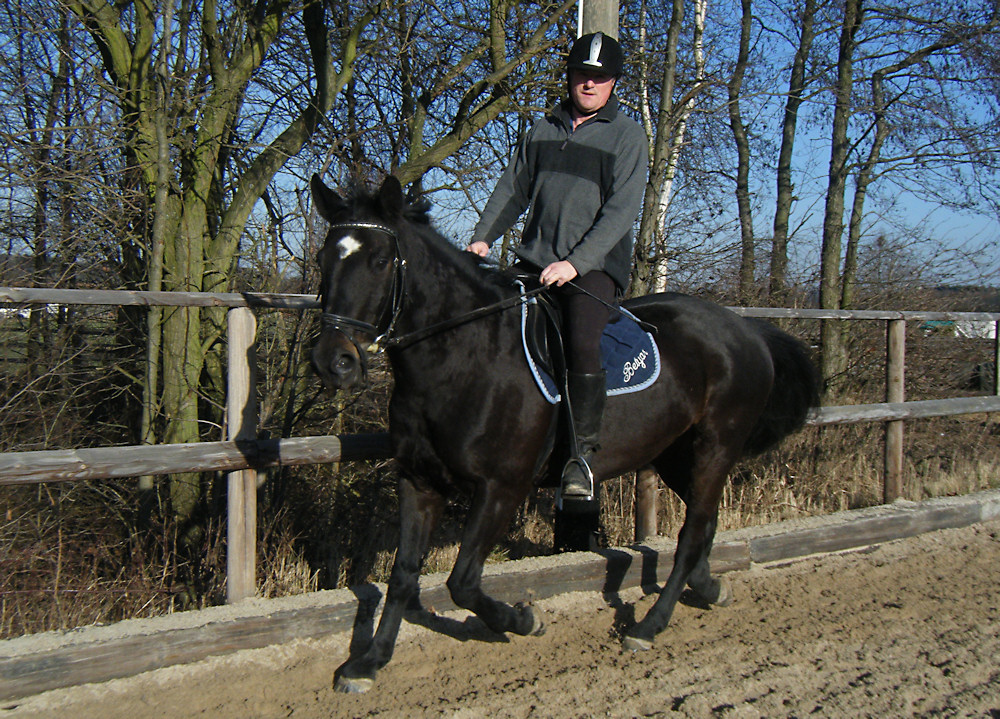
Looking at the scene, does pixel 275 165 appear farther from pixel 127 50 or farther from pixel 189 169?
pixel 127 50

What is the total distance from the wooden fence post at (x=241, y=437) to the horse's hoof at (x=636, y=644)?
184 centimetres

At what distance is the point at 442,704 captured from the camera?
324cm

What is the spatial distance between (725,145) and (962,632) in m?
9.40

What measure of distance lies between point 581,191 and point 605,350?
0.76 meters

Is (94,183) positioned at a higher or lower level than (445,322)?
higher

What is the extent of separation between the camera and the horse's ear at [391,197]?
3.09 meters

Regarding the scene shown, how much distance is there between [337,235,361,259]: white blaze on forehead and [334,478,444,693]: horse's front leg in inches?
42.2

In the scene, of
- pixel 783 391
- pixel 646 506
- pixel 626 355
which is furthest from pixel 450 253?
pixel 783 391

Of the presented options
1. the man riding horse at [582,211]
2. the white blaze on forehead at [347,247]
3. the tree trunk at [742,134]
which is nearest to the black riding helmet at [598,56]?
the man riding horse at [582,211]

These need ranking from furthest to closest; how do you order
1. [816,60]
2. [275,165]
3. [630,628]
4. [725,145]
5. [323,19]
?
[816,60] < [725,145] < [323,19] < [275,165] < [630,628]

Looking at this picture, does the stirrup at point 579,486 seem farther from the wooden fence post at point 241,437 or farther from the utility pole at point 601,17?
the utility pole at point 601,17

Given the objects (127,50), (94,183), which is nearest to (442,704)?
(94,183)

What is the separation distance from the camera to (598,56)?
3672 millimetres

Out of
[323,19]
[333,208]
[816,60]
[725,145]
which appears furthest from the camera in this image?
[816,60]
